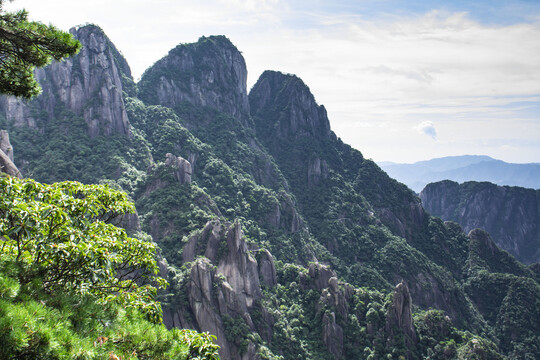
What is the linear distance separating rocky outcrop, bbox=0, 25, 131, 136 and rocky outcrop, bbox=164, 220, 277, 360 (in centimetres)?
4335

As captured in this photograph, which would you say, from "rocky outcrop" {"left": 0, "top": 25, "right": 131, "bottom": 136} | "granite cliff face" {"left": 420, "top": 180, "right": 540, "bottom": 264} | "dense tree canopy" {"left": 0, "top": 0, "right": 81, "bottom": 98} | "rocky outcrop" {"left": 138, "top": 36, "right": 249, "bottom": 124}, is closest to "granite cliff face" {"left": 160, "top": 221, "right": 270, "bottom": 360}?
"dense tree canopy" {"left": 0, "top": 0, "right": 81, "bottom": 98}

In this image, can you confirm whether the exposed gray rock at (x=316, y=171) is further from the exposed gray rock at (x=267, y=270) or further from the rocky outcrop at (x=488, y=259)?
the exposed gray rock at (x=267, y=270)

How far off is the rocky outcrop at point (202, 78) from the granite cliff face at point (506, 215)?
447 feet

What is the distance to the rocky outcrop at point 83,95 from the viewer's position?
76188 millimetres

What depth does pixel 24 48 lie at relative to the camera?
1062 centimetres

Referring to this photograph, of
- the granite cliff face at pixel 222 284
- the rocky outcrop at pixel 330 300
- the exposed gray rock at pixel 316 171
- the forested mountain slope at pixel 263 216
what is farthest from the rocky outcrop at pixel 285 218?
the rocky outcrop at pixel 330 300

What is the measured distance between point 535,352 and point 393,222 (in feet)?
158

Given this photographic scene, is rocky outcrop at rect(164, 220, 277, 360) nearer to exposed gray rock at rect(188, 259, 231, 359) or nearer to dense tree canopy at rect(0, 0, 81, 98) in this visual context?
exposed gray rock at rect(188, 259, 231, 359)

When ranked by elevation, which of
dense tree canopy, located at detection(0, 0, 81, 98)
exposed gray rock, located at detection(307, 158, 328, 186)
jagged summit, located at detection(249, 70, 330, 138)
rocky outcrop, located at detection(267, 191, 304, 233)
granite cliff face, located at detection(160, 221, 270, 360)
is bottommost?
granite cliff face, located at detection(160, 221, 270, 360)

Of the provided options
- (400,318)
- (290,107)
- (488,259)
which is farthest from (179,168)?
(488,259)

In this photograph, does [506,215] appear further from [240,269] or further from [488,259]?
[240,269]

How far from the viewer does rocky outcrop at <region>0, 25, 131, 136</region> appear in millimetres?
76188

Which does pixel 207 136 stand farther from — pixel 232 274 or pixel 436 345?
pixel 436 345

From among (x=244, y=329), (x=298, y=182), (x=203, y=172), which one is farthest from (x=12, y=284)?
(x=298, y=182)
